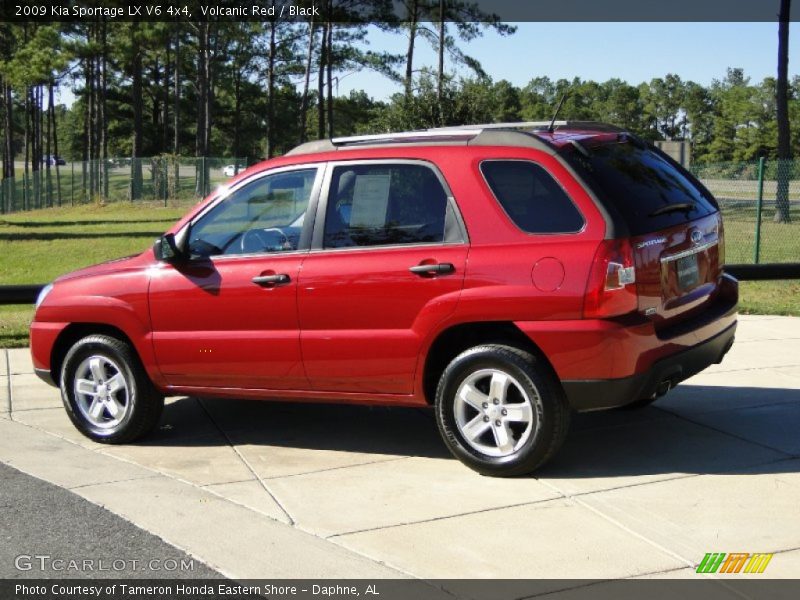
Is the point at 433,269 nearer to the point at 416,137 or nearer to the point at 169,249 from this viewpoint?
the point at 416,137

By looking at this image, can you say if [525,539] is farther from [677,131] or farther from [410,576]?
[677,131]

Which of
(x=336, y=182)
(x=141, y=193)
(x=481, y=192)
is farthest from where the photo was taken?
(x=141, y=193)

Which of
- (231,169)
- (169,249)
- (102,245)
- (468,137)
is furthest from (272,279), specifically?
(231,169)

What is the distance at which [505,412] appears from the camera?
5777mm

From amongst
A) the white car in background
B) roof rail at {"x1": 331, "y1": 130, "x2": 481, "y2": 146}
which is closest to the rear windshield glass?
roof rail at {"x1": 331, "y1": 130, "x2": 481, "y2": 146}

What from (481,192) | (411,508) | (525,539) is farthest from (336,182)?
(525,539)

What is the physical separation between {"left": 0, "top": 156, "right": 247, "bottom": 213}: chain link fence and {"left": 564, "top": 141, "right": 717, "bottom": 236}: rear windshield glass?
3476 centimetres

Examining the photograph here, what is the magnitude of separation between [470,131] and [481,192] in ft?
1.65

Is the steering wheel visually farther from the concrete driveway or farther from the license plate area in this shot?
the license plate area

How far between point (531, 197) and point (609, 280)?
696mm

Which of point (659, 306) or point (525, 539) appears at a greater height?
point (659, 306)

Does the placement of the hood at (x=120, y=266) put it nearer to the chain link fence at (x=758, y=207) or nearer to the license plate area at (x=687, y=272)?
the license plate area at (x=687, y=272)

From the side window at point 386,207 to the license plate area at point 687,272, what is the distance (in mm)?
1286

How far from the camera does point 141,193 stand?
47.6 m
